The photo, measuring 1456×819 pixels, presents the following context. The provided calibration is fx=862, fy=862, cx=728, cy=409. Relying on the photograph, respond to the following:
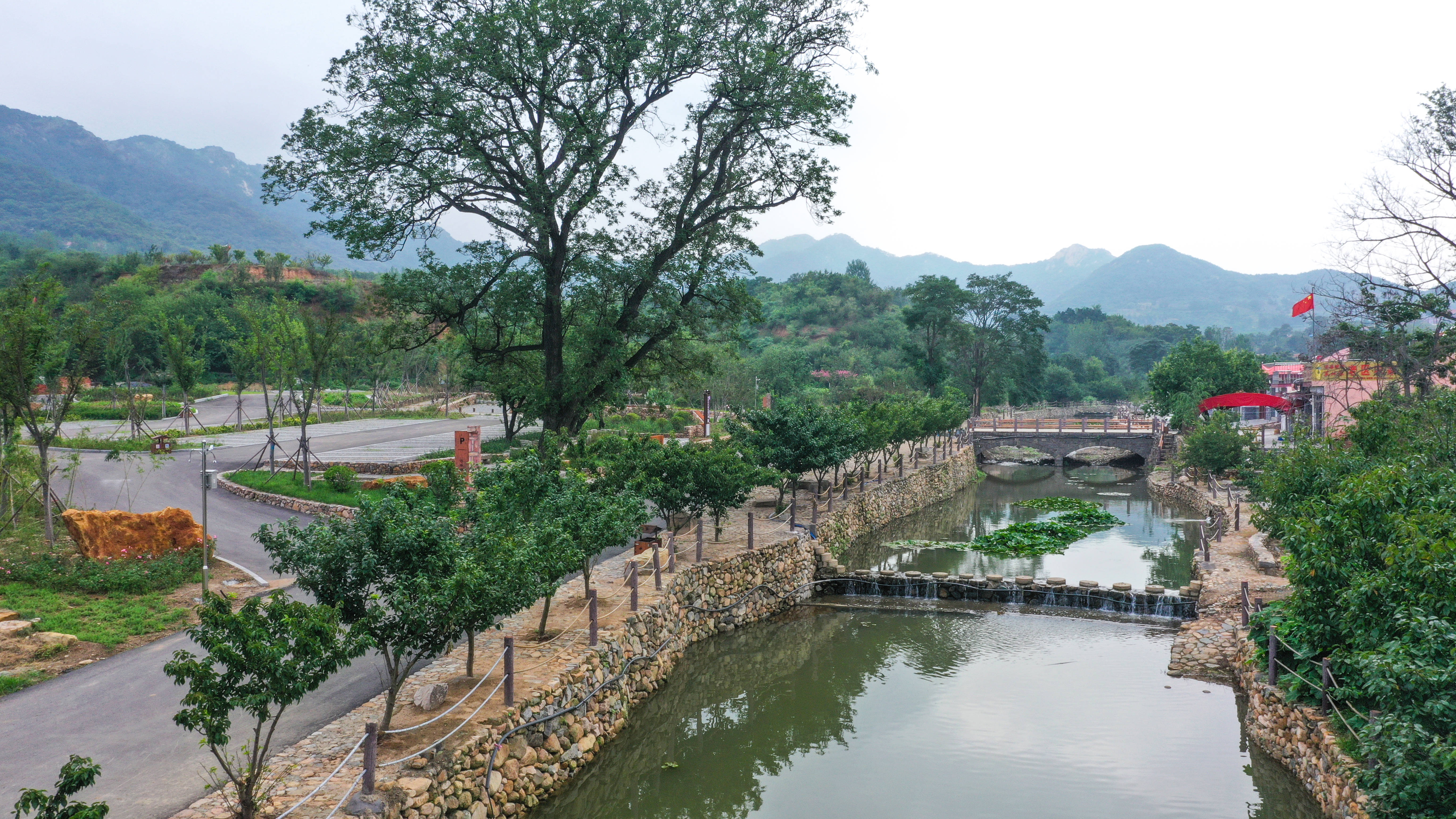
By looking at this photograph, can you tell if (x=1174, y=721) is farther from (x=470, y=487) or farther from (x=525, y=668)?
(x=470, y=487)

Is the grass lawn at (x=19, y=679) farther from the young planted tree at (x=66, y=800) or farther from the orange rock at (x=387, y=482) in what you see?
the orange rock at (x=387, y=482)

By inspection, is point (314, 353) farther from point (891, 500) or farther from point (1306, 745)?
point (1306, 745)

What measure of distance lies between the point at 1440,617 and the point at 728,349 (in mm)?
17941

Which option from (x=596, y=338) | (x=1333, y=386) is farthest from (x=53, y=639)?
(x=1333, y=386)

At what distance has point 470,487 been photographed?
21422 mm

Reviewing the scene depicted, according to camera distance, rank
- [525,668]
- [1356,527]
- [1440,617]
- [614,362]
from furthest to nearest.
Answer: [614,362] < [525,668] < [1356,527] < [1440,617]

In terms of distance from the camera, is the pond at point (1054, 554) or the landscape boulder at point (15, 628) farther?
the pond at point (1054, 554)

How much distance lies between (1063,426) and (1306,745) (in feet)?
141

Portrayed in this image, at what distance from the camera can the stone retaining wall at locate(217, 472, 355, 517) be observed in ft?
75.0

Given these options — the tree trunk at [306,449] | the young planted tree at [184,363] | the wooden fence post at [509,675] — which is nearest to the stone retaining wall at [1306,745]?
the wooden fence post at [509,675]

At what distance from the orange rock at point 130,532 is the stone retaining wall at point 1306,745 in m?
19.5

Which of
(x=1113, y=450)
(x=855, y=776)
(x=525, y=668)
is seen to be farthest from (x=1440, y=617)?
(x=1113, y=450)

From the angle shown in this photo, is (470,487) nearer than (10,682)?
No

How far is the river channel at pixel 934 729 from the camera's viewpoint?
38.6 feet
